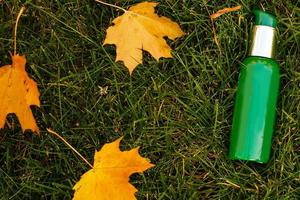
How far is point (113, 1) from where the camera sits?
2018 millimetres

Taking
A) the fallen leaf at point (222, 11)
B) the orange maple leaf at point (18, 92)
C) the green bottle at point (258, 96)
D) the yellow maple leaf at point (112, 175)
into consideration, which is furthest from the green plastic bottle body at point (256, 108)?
the orange maple leaf at point (18, 92)


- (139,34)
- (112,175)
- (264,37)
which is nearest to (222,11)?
(264,37)

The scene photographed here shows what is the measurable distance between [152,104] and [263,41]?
454 mm

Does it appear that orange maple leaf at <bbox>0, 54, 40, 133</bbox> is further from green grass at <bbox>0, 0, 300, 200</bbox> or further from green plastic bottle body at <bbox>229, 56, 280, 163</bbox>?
green plastic bottle body at <bbox>229, 56, 280, 163</bbox>

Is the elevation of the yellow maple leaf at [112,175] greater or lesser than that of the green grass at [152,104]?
lesser

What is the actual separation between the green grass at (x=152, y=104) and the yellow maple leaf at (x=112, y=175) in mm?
146

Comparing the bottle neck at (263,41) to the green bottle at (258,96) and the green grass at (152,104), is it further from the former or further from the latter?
the green grass at (152,104)

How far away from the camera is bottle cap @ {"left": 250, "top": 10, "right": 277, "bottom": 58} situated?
1836 mm

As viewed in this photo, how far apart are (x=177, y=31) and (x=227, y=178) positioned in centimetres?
55

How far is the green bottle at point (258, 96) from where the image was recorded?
1853mm

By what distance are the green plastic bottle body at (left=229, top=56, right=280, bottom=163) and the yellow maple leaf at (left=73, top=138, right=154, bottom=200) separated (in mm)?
331

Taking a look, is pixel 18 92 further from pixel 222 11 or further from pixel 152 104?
Result: pixel 222 11

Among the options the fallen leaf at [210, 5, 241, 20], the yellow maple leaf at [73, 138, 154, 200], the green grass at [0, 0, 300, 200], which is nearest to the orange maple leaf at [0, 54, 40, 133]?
the green grass at [0, 0, 300, 200]

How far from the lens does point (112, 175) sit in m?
1.79
